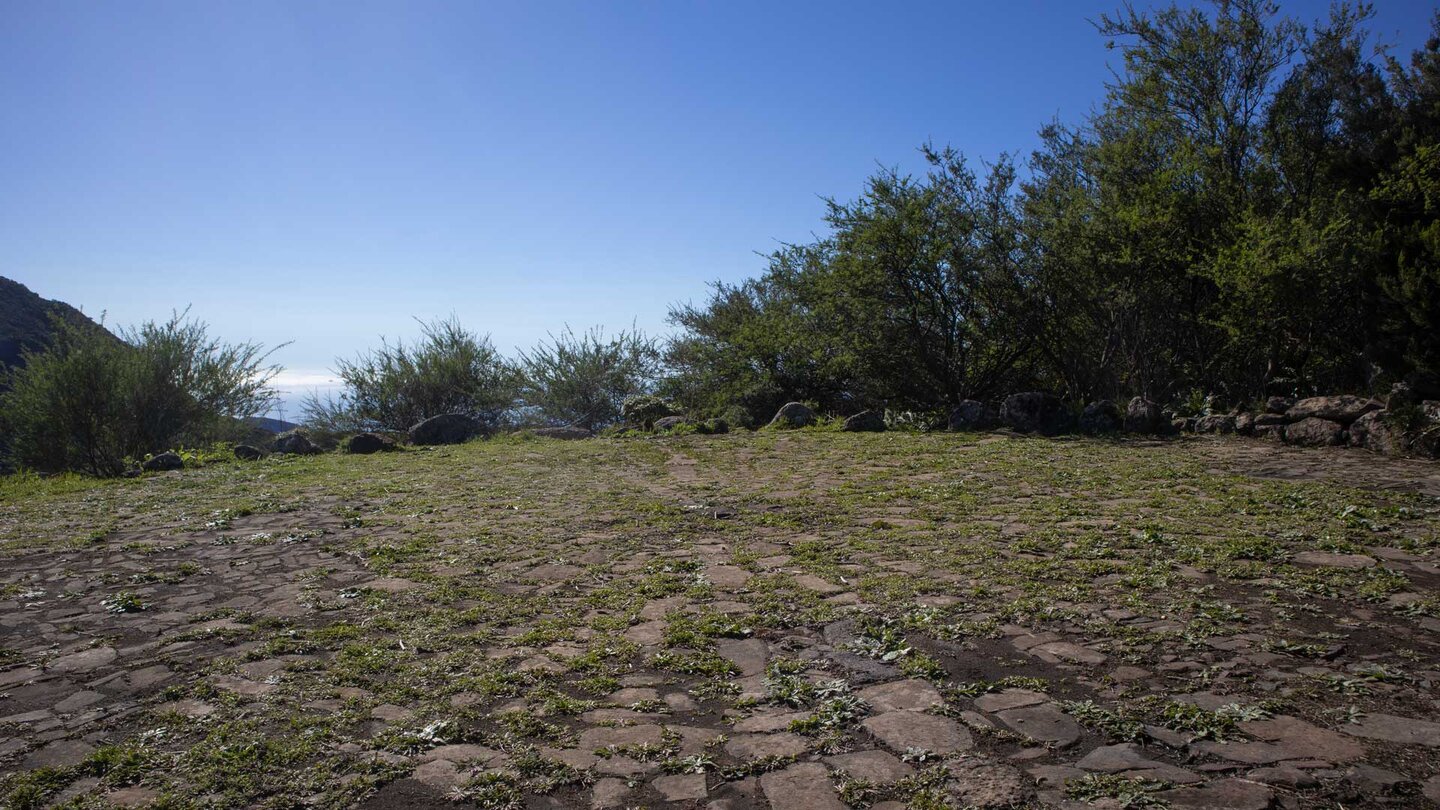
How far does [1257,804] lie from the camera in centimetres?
219

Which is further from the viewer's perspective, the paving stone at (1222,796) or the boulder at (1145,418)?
the boulder at (1145,418)

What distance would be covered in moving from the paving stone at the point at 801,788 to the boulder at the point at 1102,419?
377 inches

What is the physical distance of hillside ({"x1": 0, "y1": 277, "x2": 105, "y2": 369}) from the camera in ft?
71.6

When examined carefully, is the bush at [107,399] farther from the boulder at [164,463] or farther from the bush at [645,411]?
the bush at [645,411]

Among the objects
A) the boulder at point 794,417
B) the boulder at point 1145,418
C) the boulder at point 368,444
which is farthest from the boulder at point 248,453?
the boulder at point 1145,418

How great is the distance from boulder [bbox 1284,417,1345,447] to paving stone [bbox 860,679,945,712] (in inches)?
303

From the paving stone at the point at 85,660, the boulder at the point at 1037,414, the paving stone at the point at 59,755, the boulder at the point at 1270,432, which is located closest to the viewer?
the paving stone at the point at 59,755

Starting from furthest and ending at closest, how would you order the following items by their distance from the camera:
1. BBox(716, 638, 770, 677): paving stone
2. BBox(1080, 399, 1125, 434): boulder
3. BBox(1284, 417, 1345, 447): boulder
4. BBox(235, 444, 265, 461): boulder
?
BBox(235, 444, 265, 461): boulder
BBox(1080, 399, 1125, 434): boulder
BBox(1284, 417, 1345, 447): boulder
BBox(716, 638, 770, 677): paving stone

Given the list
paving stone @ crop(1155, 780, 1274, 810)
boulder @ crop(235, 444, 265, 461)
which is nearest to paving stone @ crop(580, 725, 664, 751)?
paving stone @ crop(1155, 780, 1274, 810)

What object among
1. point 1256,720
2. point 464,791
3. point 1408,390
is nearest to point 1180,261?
point 1408,390

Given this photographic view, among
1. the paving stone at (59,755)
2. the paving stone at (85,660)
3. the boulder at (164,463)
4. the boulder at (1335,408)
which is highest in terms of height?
the boulder at (1335,408)

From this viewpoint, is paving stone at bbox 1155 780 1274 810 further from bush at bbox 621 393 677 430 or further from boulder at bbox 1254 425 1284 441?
bush at bbox 621 393 677 430

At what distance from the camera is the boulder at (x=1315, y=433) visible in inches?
328

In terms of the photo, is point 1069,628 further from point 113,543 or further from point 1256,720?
point 113,543
